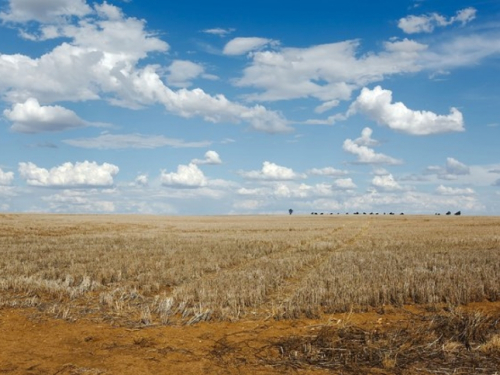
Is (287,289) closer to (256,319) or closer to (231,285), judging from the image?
(231,285)

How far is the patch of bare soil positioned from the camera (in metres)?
8.19

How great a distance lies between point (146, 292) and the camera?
1534cm

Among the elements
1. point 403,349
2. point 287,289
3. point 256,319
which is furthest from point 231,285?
point 403,349

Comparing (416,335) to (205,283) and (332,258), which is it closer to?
(205,283)

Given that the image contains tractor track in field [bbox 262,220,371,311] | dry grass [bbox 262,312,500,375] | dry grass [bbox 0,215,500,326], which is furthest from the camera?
tractor track in field [bbox 262,220,371,311]

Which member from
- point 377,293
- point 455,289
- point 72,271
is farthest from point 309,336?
point 72,271

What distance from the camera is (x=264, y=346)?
9.28 metres

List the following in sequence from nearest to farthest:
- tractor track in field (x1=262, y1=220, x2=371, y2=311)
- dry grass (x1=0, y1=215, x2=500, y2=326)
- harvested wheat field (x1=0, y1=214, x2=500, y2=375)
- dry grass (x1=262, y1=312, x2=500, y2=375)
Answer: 1. dry grass (x1=262, y1=312, x2=500, y2=375)
2. harvested wheat field (x1=0, y1=214, x2=500, y2=375)
3. dry grass (x1=0, y1=215, x2=500, y2=326)
4. tractor track in field (x1=262, y1=220, x2=371, y2=311)

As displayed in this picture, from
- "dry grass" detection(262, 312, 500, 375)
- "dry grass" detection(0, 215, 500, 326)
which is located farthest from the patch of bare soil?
"dry grass" detection(0, 215, 500, 326)

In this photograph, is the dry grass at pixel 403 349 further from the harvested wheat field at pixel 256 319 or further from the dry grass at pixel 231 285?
the dry grass at pixel 231 285

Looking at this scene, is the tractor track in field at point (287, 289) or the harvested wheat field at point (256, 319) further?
the tractor track in field at point (287, 289)

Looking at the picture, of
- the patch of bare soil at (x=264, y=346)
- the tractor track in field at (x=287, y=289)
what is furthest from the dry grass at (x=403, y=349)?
the tractor track in field at (x=287, y=289)

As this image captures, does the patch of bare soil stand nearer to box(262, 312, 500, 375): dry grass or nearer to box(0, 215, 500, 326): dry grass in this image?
box(262, 312, 500, 375): dry grass

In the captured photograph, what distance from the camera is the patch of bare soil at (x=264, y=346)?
8188 mm
